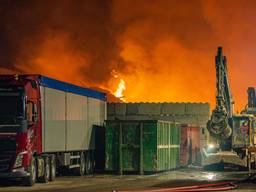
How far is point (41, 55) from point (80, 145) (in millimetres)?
49534

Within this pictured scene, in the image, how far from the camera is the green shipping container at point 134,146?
3550 cm

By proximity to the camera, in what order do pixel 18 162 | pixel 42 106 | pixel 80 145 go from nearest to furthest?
pixel 18 162, pixel 42 106, pixel 80 145

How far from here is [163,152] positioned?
3703 cm

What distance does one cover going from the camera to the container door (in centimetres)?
3575

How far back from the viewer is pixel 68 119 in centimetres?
3275

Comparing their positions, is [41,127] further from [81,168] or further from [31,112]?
[81,168]

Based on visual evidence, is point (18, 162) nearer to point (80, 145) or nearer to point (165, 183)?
point (165, 183)

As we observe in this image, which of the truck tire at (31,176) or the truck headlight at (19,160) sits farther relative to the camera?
the truck tire at (31,176)

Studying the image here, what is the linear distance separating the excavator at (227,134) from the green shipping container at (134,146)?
4411mm

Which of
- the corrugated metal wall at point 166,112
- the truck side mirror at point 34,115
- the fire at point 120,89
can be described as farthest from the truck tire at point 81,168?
the fire at point 120,89

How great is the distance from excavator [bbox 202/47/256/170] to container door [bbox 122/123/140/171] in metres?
5.32

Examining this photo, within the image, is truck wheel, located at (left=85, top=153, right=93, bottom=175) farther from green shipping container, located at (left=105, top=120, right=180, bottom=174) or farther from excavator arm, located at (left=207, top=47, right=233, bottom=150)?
excavator arm, located at (left=207, top=47, right=233, bottom=150)

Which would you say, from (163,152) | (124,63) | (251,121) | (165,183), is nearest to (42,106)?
(165,183)

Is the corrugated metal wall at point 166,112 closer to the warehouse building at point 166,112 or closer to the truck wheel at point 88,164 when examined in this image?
the warehouse building at point 166,112
